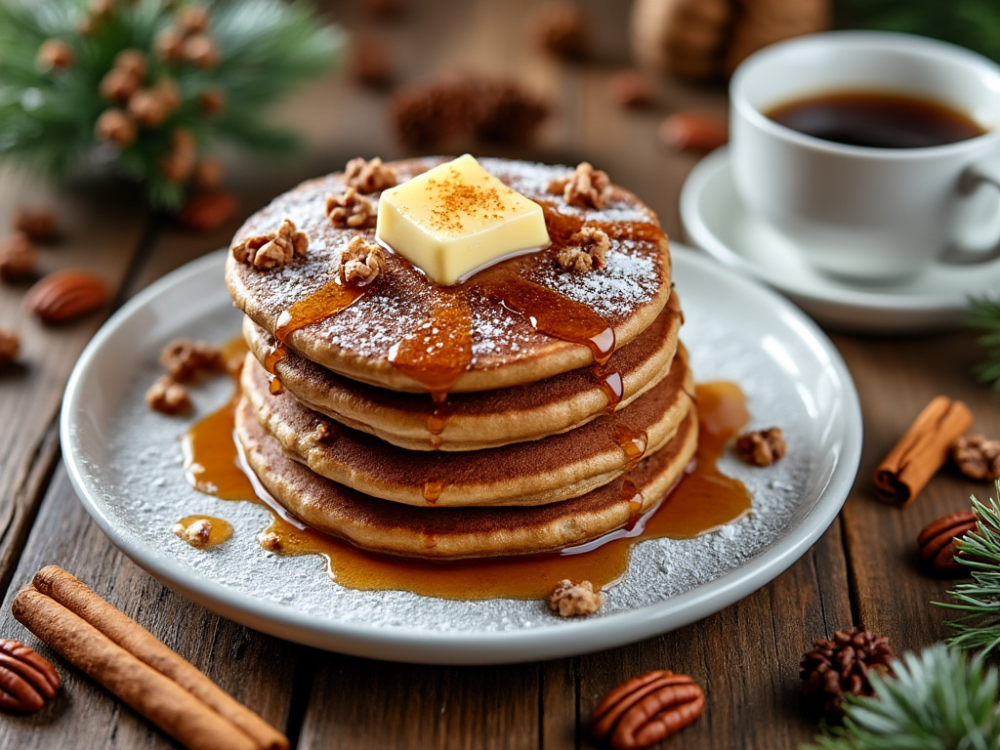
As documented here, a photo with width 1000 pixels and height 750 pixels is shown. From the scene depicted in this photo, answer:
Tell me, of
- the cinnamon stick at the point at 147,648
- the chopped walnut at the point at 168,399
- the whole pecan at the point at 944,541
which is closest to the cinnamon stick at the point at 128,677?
the cinnamon stick at the point at 147,648

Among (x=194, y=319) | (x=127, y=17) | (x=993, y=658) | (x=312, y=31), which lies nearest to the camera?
(x=993, y=658)

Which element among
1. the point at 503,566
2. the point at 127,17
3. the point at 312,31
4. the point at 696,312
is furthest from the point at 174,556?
the point at 312,31

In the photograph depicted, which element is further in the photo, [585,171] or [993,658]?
[585,171]

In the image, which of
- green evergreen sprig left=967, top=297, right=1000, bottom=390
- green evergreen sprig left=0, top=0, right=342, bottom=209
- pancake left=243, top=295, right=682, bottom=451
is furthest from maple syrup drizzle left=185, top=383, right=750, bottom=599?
green evergreen sprig left=0, top=0, right=342, bottom=209

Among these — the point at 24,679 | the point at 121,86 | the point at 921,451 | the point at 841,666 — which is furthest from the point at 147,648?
the point at 121,86

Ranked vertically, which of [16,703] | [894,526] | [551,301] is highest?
[551,301]

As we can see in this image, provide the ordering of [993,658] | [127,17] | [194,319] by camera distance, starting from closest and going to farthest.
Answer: [993,658] → [194,319] → [127,17]

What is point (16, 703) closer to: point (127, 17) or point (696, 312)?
point (696, 312)

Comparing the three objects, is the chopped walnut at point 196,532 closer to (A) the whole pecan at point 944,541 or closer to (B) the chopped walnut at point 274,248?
(B) the chopped walnut at point 274,248
